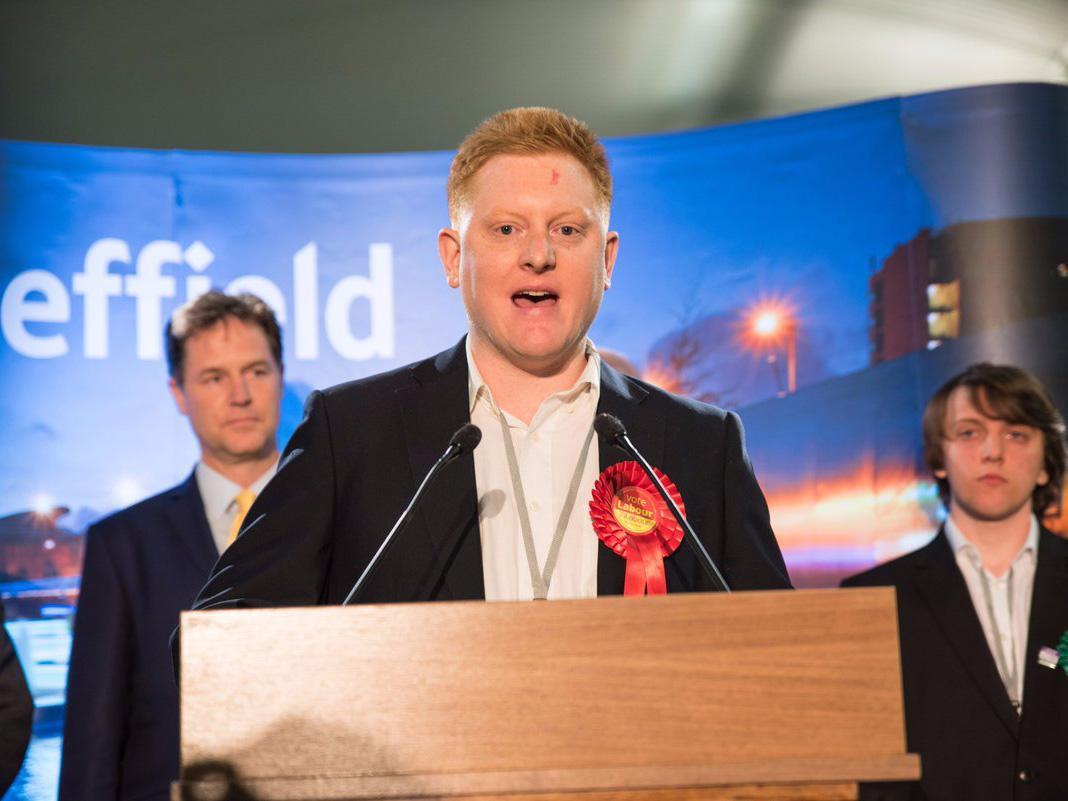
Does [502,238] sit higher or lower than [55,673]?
higher

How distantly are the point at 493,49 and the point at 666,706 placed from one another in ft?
11.4

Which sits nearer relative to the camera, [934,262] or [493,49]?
[934,262]

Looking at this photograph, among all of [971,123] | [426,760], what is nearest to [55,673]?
[426,760]

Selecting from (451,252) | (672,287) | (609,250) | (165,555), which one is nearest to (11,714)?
(165,555)

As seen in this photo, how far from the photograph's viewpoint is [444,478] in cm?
214

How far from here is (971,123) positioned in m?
3.73

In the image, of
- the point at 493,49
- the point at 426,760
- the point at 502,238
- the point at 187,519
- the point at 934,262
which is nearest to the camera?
the point at 426,760

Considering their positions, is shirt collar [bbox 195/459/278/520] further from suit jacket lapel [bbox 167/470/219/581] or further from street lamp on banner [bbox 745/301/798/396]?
street lamp on banner [bbox 745/301/798/396]

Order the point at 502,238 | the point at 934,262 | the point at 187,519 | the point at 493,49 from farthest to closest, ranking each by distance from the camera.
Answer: the point at 493,49 → the point at 934,262 → the point at 187,519 → the point at 502,238

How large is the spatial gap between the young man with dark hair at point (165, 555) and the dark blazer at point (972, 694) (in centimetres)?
176

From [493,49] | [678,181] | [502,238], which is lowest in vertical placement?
[502,238]

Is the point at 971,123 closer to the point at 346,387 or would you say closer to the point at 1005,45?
the point at 1005,45

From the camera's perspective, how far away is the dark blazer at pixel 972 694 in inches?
128

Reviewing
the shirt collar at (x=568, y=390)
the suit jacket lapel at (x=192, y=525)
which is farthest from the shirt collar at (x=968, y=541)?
the suit jacket lapel at (x=192, y=525)
